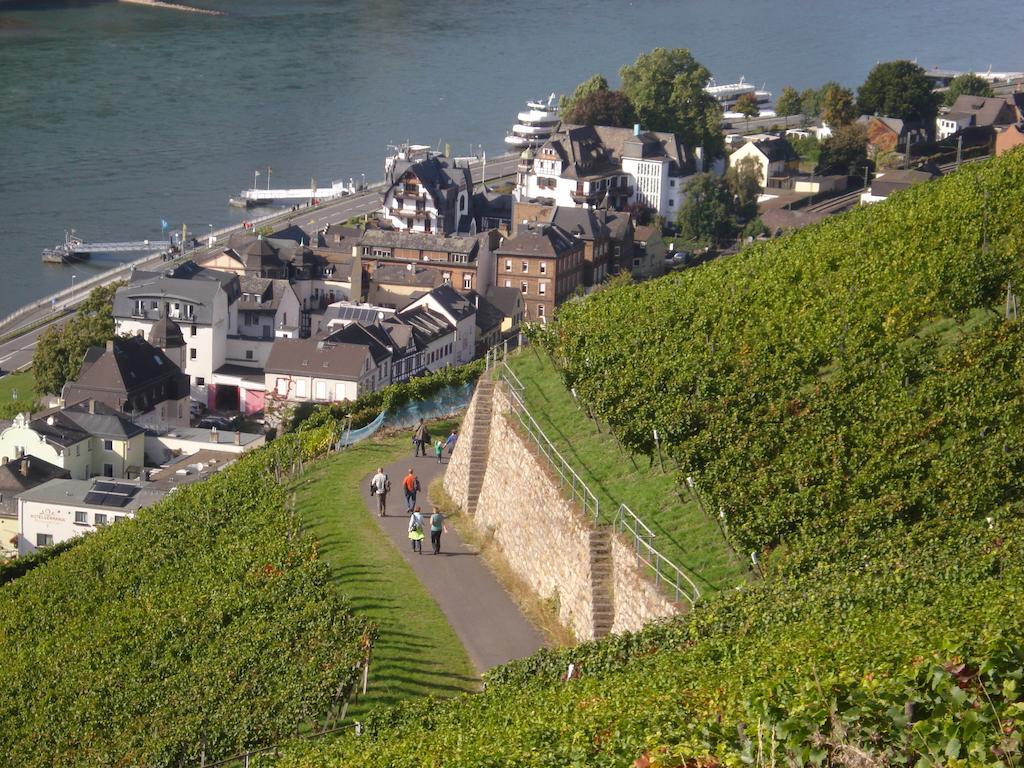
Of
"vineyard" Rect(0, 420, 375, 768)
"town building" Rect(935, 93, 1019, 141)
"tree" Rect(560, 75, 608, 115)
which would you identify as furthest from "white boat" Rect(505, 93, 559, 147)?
"vineyard" Rect(0, 420, 375, 768)

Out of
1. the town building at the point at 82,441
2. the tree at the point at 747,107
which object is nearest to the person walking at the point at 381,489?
the town building at the point at 82,441

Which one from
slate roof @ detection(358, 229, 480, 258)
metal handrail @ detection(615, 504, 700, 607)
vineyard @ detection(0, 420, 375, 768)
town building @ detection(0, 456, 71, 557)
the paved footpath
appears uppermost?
metal handrail @ detection(615, 504, 700, 607)

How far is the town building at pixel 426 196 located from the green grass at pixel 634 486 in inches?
1793

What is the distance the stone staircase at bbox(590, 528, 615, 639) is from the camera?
17281mm

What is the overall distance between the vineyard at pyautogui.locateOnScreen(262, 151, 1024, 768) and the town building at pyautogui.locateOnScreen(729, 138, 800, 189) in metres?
51.8

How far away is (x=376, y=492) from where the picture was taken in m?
22.4

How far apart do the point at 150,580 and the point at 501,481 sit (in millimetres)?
6040

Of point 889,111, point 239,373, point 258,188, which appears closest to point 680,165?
point 889,111

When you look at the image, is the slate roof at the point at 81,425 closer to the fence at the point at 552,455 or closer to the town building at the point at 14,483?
the town building at the point at 14,483

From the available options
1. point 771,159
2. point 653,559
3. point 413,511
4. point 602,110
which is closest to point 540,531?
point 653,559

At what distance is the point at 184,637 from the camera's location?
20.7 m

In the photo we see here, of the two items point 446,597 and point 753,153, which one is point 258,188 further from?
point 446,597

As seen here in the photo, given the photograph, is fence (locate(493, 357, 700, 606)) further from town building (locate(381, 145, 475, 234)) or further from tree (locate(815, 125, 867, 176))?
tree (locate(815, 125, 867, 176))

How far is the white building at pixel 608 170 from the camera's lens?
74.7 m
